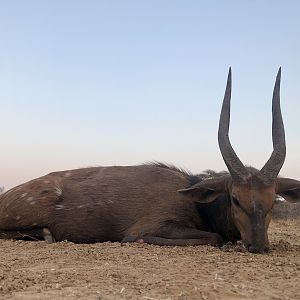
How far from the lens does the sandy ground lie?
3305 millimetres

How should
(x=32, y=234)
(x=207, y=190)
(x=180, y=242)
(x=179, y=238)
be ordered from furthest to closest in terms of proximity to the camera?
(x=32, y=234) < (x=207, y=190) < (x=179, y=238) < (x=180, y=242)

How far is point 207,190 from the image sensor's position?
265 inches

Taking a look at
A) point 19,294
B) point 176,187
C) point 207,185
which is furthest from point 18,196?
point 19,294

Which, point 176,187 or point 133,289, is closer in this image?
point 133,289

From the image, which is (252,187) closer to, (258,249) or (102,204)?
(258,249)

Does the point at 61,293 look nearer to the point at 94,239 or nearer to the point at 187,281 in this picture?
the point at 187,281

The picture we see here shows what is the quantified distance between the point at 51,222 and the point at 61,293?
3895 millimetres

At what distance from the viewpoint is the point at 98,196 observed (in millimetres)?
7223

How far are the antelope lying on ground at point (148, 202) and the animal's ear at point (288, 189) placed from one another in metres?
0.01

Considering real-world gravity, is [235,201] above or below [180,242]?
above

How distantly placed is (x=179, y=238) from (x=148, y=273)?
2.49 meters

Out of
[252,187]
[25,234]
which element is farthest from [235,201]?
[25,234]

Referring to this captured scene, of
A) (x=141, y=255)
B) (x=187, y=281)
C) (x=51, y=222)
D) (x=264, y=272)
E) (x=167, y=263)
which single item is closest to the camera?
(x=187, y=281)

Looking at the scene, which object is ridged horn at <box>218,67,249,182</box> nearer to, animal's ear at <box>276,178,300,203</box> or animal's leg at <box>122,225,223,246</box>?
animal's ear at <box>276,178,300,203</box>
